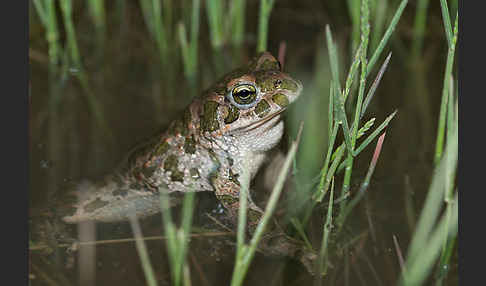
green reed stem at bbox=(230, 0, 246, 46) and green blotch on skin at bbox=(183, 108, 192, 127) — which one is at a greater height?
green reed stem at bbox=(230, 0, 246, 46)

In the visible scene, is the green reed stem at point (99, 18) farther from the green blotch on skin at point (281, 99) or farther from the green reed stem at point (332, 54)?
the green reed stem at point (332, 54)

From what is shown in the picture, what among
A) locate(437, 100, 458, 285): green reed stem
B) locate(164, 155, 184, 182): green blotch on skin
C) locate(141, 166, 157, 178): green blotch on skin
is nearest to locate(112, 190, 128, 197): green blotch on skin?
locate(141, 166, 157, 178): green blotch on skin

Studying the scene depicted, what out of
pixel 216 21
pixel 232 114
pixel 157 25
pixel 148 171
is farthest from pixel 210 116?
pixel 157 25

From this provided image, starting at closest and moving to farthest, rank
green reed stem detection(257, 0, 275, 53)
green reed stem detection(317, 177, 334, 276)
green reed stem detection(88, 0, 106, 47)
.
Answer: green reed stem detection(317, 177, 334, 276)
green reed stem detection(257, 0, 275, 53)
green reed stem detection(88, 0, 106, 47)

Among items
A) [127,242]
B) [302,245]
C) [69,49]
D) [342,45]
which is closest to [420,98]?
[342,45]

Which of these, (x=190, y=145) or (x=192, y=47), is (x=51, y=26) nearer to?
(x=192, y=47)

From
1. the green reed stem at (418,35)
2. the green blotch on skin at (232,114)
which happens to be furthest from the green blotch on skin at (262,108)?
the green reed stem at (418,35)

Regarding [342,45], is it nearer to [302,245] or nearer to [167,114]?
[167,114]

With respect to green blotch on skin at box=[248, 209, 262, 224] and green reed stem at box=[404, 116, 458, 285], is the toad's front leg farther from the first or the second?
green reed stem at box=[404, 116, 458, 285]
